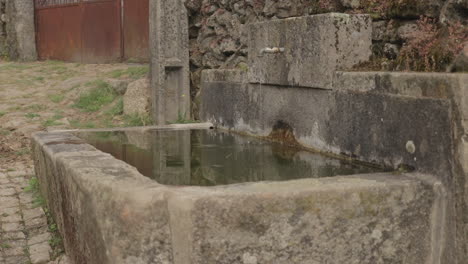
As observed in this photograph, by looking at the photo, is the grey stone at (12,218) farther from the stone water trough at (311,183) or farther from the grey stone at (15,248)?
the stone water trough at (311,183)

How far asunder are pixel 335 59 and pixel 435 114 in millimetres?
978

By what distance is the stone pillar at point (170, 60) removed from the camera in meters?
7.01

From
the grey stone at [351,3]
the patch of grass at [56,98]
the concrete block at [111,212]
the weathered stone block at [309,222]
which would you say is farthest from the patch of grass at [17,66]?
the weathered stone block at [309,222]

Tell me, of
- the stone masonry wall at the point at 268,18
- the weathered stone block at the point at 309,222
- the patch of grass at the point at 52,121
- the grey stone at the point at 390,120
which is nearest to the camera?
the weathered stone block at the point at 309,222

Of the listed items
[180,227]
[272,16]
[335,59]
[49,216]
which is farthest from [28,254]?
[272,16]

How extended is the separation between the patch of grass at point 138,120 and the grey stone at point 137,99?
51 mm

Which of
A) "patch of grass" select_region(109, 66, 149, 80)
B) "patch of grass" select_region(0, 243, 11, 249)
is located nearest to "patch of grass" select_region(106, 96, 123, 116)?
"patch of grass" select_region(109, 66, 149, 80)

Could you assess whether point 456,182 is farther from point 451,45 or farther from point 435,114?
point 451,45

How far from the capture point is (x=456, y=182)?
2475 millimetres

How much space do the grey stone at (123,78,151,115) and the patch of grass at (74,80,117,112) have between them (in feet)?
1.81

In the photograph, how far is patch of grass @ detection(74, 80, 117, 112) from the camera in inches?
321

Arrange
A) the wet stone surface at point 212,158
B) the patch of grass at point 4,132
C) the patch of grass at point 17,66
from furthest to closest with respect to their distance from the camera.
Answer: the patch of grass at point 17,66, the patch of grass at point 4,132, the wet stone surface at point 212,158

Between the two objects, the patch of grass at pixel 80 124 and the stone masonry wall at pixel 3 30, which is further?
the stone masonry wall at pixel 3 30

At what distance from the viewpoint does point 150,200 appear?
2.31 meters
